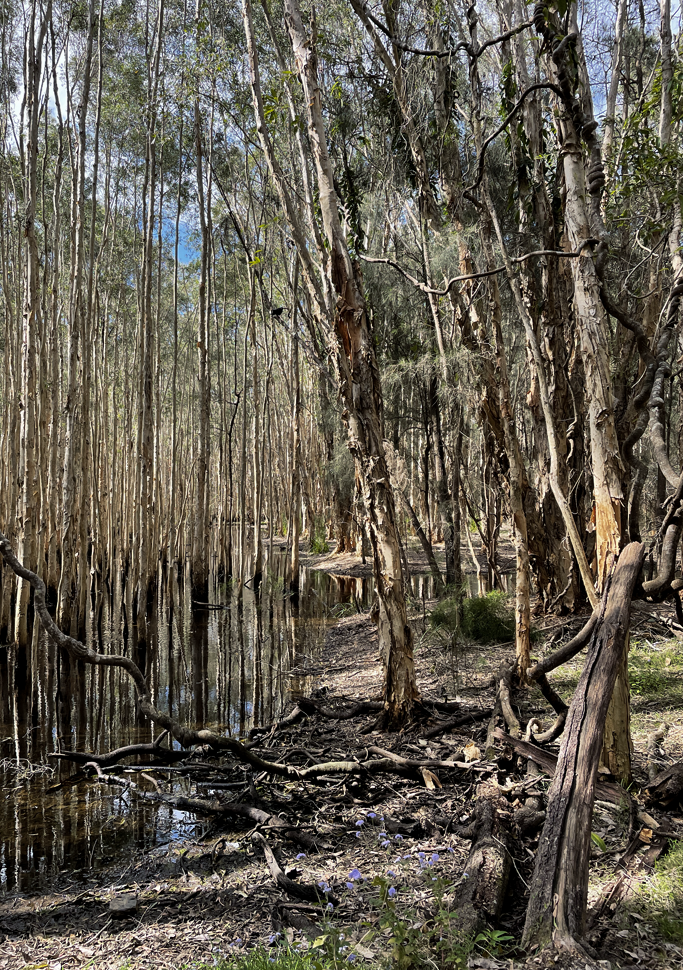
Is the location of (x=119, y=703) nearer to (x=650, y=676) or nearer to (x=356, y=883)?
(x=356, y=883)

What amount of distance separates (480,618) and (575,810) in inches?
205

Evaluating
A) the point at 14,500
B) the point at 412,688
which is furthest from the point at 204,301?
the point at 412,688

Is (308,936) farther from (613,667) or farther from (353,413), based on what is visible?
(353,413)

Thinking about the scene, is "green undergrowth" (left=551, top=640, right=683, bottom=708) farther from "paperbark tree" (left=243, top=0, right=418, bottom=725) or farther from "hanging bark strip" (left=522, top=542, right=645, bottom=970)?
"hanging bark strip" (left=522, top=542, right=645, bottom=970)

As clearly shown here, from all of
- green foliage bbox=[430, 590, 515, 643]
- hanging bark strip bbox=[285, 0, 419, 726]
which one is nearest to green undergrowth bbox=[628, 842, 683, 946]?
hanging bark strip bbox=[285, 0, 419, 726]

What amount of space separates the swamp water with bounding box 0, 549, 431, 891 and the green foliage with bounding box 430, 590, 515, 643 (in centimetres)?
161

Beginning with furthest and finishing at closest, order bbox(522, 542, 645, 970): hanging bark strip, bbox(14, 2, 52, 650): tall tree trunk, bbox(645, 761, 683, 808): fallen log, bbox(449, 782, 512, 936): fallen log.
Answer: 1. bbox(14, 2, 52, 650): tall tree trunk
2. bbox(645, 761, 683, 808): fallen log
3. bbox(449, 782, 512, 936): fallen log
4. bbox(522, 542, 645, 970): hanging bark strip

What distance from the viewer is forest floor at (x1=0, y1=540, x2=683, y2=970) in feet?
7.39

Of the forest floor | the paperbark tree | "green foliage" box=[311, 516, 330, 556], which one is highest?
the paperbark tree

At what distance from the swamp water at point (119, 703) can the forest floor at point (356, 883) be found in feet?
1.12

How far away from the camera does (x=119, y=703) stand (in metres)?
6.62

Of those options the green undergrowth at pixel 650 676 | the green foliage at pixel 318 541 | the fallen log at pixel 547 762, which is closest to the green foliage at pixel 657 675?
the green undergrowth at pixel 650 676

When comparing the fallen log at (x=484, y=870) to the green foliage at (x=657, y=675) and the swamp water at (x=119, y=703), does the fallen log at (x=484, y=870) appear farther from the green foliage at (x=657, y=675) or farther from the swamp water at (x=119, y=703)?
the green foliage at (x=657, y=675)

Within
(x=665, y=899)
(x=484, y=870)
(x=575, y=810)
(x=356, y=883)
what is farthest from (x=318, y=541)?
(x=575, y=810)
